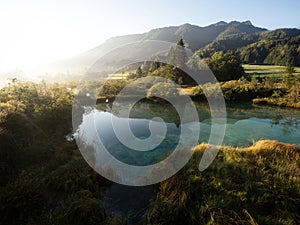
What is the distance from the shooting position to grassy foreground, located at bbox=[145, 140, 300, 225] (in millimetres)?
5703

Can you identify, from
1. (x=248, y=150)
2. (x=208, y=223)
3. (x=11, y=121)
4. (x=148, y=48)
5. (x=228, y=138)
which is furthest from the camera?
(x=148, y=48)

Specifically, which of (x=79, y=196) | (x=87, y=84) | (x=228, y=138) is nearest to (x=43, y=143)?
(x=79, y=196)

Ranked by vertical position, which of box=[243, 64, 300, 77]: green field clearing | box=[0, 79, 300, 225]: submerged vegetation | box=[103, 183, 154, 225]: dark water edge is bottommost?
box=[243, 64, 300, 77]: green field clearing

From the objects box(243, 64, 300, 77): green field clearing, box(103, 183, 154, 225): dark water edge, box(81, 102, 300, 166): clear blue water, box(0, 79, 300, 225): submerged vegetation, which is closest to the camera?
box(0, 79, 300, 225): submerged vegetation

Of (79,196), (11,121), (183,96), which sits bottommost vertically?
(183,96)

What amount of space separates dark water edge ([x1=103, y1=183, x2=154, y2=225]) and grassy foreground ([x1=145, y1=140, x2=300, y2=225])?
0.34 meters

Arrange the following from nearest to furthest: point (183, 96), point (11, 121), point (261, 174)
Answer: point (261, 174), point (11, 121), point (183, 96)

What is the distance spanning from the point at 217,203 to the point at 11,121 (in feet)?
30.0

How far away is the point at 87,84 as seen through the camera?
111 feet

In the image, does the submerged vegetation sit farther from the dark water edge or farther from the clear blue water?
the clear blue water

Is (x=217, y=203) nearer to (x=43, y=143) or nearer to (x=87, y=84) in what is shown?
(x=43, y=143)

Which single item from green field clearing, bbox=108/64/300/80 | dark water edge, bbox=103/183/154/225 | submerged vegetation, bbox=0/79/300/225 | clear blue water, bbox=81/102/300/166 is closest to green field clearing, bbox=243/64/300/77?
green field clearing, bbox=108/64/300/80

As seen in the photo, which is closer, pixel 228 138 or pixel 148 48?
pixel 228 138

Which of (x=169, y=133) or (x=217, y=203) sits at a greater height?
(x=217, y=203)
